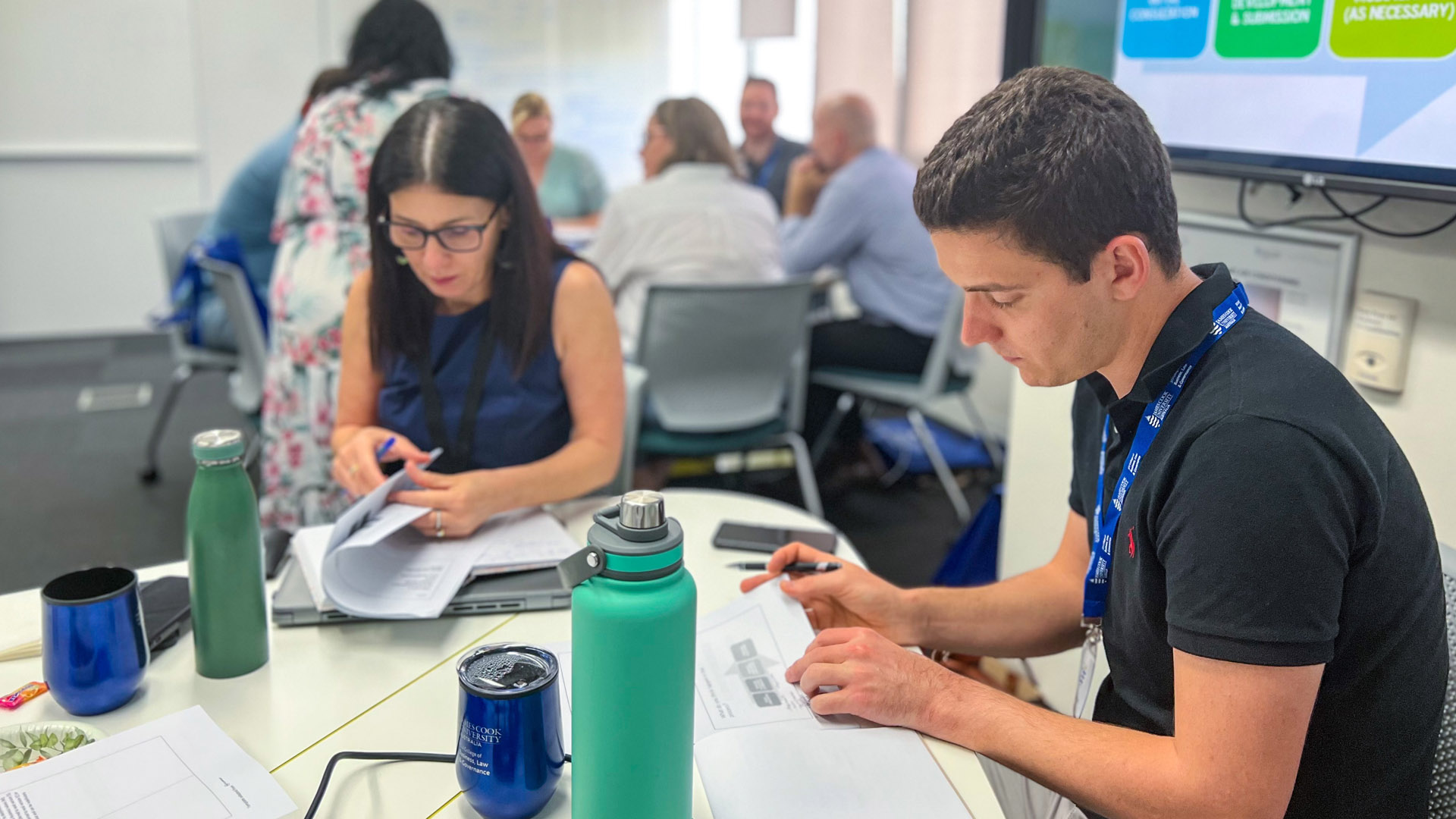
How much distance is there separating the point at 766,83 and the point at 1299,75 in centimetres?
202

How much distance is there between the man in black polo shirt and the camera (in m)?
0.84

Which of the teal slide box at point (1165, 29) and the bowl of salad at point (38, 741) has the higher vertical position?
the teal slide box at point (1165, 29)

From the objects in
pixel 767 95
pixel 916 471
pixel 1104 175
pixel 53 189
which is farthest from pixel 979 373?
pixel 53 189

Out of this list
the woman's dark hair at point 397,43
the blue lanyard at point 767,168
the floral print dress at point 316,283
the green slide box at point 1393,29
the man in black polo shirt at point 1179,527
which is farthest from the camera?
the blue lanyard at point 767,168

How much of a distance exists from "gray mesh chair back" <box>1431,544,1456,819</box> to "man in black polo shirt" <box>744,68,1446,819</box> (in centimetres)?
3

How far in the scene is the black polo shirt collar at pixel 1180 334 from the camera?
3.14ft

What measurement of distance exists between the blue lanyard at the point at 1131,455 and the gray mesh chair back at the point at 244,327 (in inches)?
95.3

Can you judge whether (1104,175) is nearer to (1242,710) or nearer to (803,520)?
(1242,710)

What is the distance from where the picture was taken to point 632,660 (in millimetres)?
730

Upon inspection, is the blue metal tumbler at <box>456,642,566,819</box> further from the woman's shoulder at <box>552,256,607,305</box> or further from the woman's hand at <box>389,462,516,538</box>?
the woman's shoulder at <box>552,256,607,305</box>

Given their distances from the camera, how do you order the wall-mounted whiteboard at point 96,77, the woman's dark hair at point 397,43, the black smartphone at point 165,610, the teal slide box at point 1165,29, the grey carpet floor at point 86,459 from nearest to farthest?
the black smartphone at point 165,610
the teal slide box at point 1165,29
the woman's dark hair at point 397,43
the grey carpet floor at point 86,459
the wall-mounted whiteboard at point 96,77

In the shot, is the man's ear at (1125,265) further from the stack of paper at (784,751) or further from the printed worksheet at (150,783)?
the printed worksheet at (150,783)

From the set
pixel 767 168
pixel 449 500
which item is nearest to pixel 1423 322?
pixel 449 500

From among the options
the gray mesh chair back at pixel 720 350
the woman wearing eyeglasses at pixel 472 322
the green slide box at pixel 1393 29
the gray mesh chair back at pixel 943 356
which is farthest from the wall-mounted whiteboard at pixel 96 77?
the green slide box at pixel 1393 29
